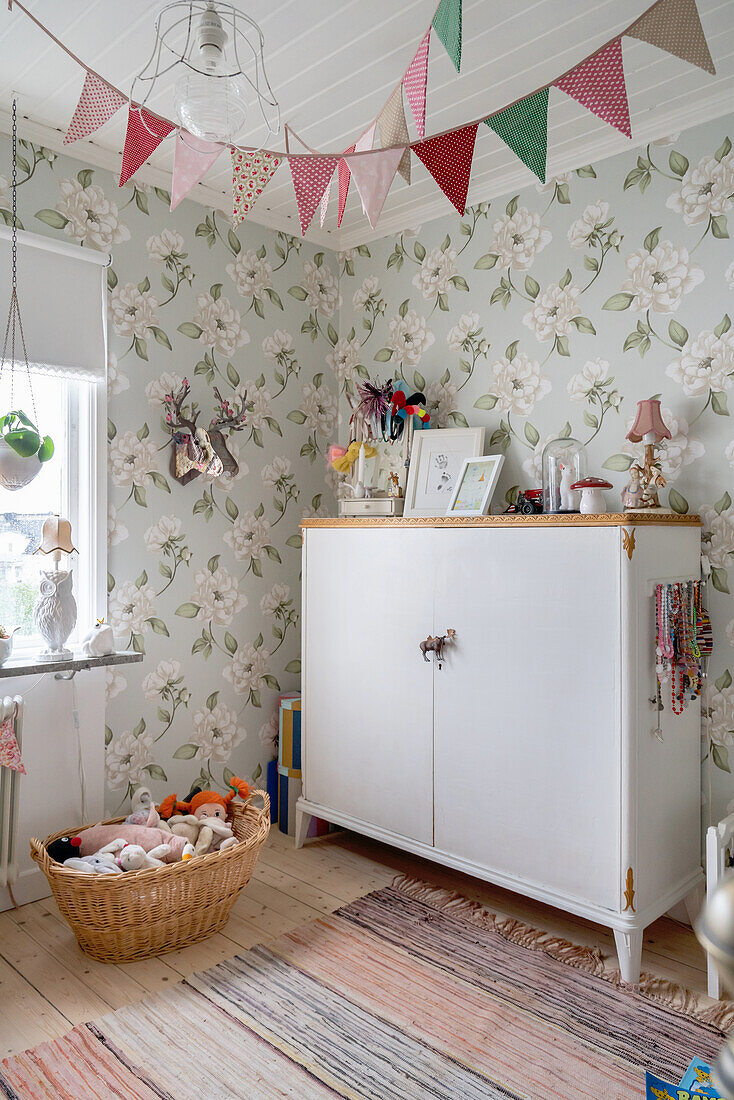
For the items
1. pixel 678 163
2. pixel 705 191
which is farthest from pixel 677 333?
pixel 678 163

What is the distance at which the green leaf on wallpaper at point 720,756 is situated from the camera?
7.80 feet

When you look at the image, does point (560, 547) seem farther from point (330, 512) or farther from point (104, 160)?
point (104, 160)

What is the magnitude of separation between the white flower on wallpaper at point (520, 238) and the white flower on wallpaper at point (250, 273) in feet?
3.23

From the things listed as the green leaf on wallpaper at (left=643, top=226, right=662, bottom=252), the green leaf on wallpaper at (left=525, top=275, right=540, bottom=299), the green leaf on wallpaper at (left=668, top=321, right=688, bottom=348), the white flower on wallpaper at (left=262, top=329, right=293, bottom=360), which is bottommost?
the green leaf on wallpaper at (left=668, top=321, right=688, bottom=348)

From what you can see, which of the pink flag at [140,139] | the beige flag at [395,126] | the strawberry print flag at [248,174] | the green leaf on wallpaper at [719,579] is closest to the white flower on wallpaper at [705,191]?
the beige flag at [395,126]

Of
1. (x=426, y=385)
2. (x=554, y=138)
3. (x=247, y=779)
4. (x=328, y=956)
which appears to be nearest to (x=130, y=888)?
(x=328, y=956)

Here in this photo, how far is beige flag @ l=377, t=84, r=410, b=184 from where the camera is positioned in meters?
1.88

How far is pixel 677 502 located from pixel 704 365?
1.42ft

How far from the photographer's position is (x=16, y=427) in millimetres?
2346

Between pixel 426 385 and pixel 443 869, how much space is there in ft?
6.24

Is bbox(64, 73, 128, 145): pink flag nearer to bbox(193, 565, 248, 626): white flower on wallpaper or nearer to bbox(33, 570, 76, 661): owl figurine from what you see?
bbox(33, 570, 76, 661): owl figurine

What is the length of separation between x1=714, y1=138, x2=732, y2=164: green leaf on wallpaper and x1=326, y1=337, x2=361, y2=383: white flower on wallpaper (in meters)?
1.63

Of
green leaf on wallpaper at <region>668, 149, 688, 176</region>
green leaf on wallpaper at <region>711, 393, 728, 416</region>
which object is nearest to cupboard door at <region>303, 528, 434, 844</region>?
green leaf on wallpaper at <region>711, 393, 728, 416</region>

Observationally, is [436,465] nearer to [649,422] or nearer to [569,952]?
[649,422]
